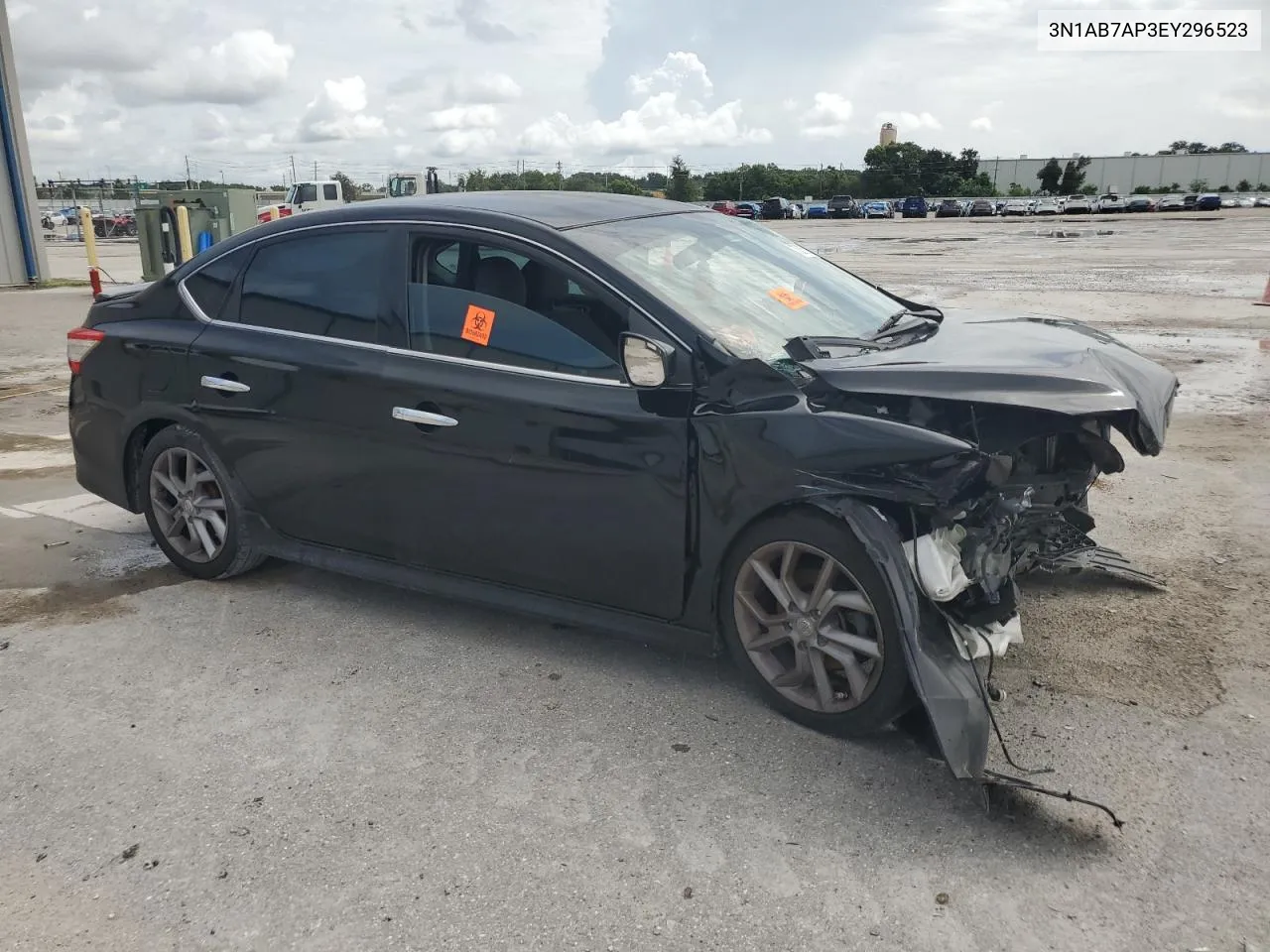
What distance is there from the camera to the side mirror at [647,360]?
3.26m

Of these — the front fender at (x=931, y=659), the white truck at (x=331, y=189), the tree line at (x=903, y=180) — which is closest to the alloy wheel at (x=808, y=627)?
the front fender at (x=931, y=659)

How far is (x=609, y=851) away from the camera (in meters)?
2.69

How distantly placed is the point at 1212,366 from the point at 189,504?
8.98 m

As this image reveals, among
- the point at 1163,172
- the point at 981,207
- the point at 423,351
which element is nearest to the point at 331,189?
the point at 423,351

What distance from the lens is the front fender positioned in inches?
109

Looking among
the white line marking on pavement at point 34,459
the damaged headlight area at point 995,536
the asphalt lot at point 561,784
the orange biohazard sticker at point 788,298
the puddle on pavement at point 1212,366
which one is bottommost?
the asphalt lot at point 561,784

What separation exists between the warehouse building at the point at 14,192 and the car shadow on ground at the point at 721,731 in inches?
670

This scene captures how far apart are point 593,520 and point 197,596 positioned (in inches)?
83.4

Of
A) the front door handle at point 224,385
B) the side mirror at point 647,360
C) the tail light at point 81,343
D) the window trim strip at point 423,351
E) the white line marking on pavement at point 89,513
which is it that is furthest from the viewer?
the white line marking on pavement at point 89,513

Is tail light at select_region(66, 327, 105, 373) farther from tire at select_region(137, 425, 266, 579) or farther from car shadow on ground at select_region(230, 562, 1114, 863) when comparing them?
car shadow on ground at select_region(230, 562, 1114, 863)

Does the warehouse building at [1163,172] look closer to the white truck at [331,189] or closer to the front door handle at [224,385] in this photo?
the white truck at [331,189]

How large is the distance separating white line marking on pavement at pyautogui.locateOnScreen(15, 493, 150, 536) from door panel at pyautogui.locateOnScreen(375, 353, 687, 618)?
2.43 meters

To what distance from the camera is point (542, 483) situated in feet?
11.6

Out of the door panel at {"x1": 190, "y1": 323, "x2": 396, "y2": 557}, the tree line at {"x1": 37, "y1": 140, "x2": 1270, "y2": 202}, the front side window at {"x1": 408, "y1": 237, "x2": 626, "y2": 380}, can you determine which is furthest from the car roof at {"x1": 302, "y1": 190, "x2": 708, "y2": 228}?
the tree line at {"x1": 37, "y1": 140, "x2": 1270, "y2": 202}
